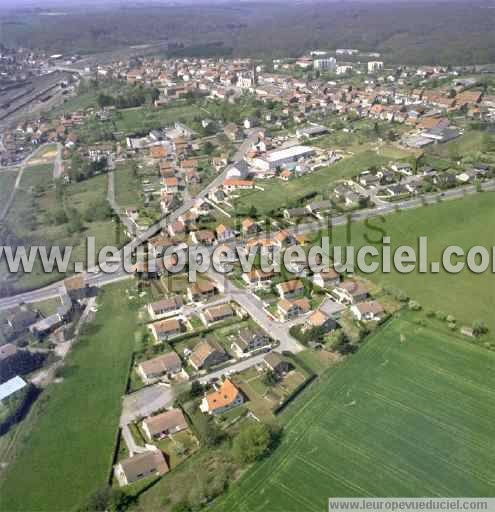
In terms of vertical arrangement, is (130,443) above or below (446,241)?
below

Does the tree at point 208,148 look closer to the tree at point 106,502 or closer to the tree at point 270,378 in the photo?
the tree at point 270,378

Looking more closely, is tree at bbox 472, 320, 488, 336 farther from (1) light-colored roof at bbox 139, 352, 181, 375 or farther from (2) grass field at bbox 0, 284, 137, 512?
(2) grass field at bbox 0, 284, 137, 512

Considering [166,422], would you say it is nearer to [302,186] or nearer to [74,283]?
[74,283]

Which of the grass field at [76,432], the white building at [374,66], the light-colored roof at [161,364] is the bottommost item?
the grass field at [76,432]

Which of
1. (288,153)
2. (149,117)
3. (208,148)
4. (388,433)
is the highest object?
(149,117)

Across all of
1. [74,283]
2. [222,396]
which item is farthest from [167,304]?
[222,396]

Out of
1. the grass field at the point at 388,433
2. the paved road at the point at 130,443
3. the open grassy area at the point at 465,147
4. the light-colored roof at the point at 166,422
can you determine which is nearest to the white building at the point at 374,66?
the open grassy area at the point at 465,147

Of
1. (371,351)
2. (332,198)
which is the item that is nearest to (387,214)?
(332,198)
